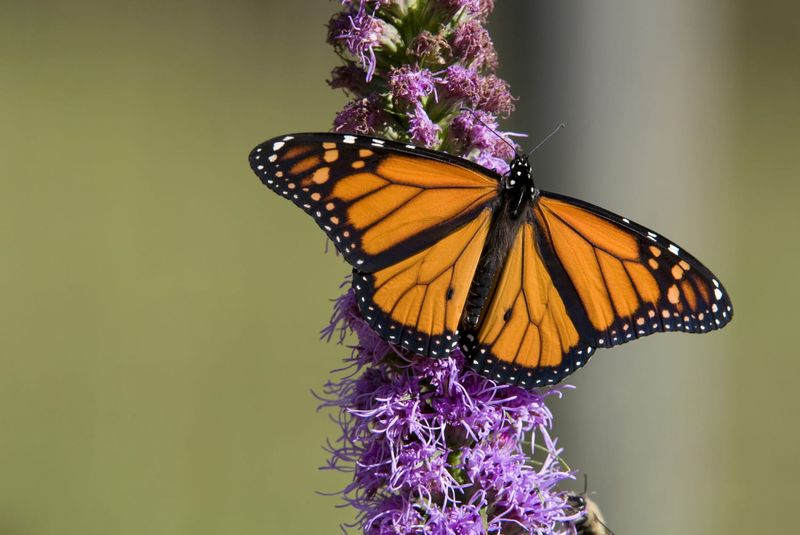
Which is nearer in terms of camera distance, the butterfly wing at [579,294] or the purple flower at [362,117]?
the butterfly wing at [579,294]

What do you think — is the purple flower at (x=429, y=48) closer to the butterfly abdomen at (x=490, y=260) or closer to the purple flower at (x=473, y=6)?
the purple flower at (x=473, y=6)

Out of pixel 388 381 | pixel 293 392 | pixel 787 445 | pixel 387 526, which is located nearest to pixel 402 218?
pixel 388 381

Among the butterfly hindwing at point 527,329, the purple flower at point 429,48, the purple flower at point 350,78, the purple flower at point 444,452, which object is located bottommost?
Result: the purple flower at point 444,452

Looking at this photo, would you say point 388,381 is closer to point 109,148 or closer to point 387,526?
point 387,526

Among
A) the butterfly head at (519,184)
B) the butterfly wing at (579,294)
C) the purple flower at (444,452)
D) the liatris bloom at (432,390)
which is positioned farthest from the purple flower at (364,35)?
the purple flower at (444,452)

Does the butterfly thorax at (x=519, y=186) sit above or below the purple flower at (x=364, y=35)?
below

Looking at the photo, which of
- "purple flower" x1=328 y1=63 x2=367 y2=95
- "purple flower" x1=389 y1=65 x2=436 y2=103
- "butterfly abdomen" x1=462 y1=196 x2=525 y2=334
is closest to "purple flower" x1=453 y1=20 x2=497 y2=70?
"purple flower" x1=389 y1=65 x2=436 y2=103

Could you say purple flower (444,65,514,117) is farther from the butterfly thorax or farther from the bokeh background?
the bokeh background

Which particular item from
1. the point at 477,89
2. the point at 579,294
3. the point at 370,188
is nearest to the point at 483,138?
the point at 477,89
